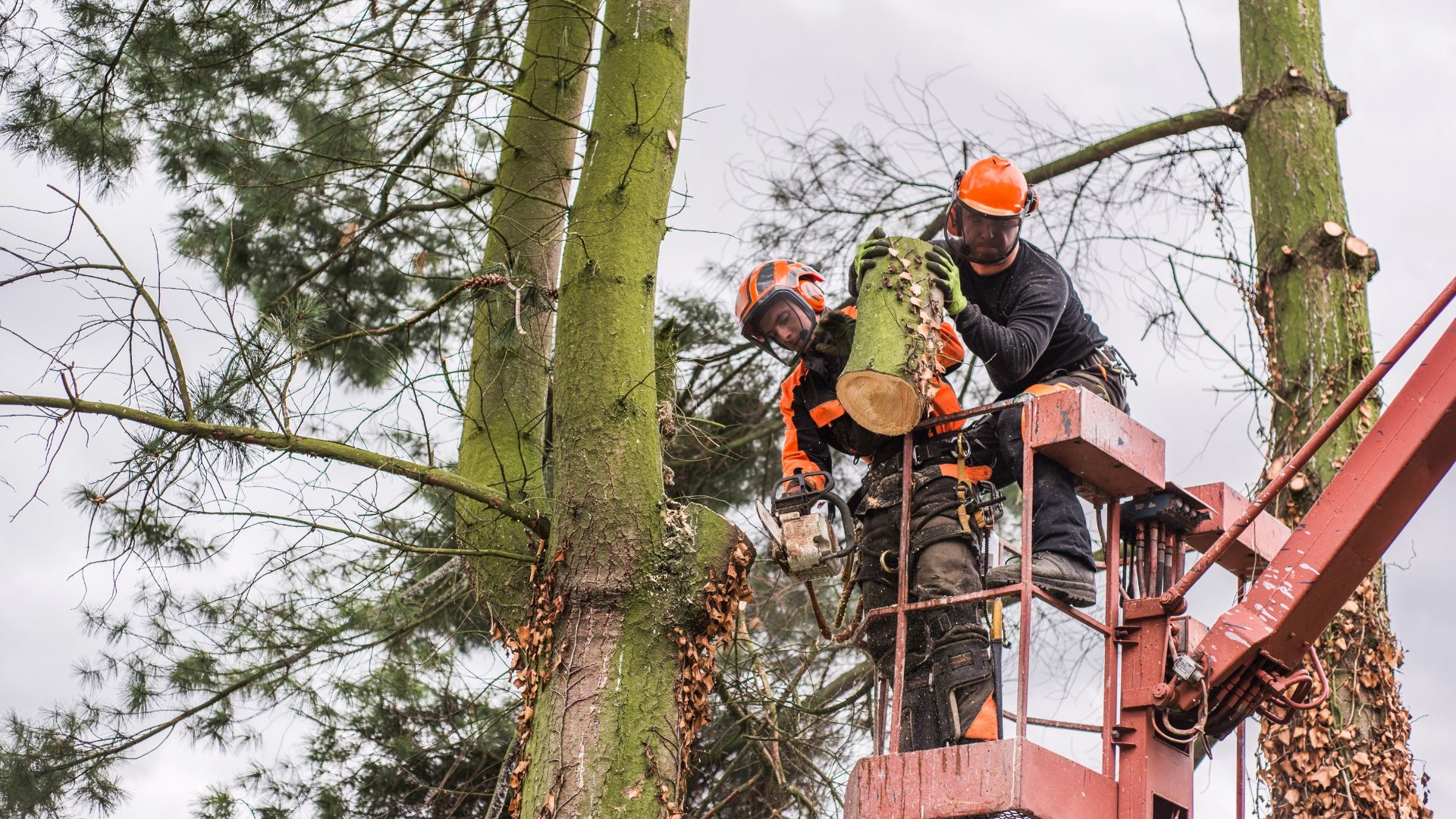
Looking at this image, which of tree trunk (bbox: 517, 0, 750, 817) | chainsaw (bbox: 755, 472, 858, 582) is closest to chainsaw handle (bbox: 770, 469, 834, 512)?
chainsaw (bbox: 755, 472, 858, 582)

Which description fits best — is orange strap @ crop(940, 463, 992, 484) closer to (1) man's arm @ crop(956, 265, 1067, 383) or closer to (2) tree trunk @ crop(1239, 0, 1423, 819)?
(1) man's arm @ crop(956, 265, 1067, 383)

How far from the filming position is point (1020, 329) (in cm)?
506

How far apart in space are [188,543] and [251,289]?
1934mm

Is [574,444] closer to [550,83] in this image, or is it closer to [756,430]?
[550,83]

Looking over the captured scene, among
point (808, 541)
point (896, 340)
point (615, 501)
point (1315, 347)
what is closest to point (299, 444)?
point (615, 501)

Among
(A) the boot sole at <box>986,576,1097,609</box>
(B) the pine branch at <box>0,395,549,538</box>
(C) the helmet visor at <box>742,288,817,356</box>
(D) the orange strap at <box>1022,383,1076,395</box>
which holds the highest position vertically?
(C) the helmet visor at <box>742,288,817,356</box>

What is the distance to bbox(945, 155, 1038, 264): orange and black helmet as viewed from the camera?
5137 millimetres

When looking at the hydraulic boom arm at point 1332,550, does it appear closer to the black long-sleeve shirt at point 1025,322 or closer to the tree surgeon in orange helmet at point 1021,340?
the tree surgeon in orange helmet at point 1021,340

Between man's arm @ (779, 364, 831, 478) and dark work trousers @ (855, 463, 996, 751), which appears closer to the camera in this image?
dark work trousers @ (855, 463, 996, 751)

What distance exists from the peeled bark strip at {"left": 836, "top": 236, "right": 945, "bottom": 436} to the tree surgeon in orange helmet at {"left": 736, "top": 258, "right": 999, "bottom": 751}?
0.13 metres

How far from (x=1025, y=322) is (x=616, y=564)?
1.63 m

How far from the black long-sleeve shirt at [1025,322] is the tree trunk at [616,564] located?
105cm

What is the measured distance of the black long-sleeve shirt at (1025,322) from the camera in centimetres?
493

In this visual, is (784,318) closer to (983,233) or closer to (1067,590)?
(983,233)
